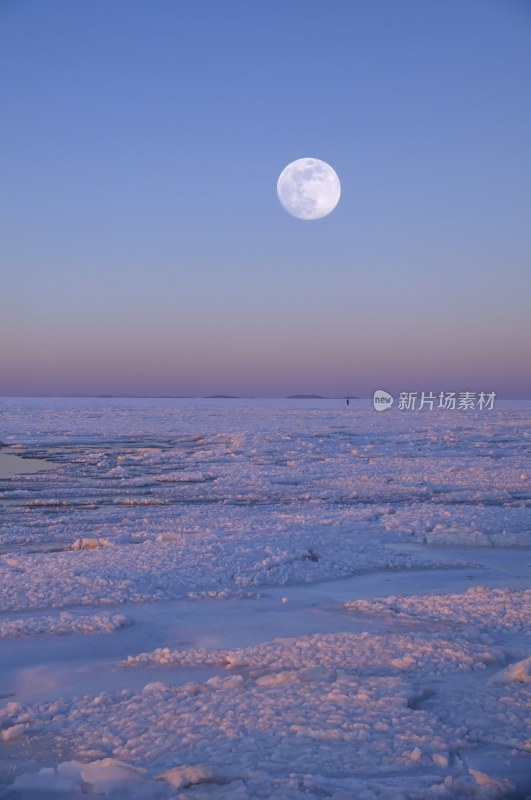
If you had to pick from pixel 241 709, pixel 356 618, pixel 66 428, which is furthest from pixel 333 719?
pixel 66 428

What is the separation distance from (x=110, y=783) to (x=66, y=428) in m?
22.9

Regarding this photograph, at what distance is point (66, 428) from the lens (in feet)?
80.5

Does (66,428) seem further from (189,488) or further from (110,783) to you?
(110,783)

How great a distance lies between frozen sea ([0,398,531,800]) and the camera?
269 cm

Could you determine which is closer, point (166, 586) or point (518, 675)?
point (518, 675)

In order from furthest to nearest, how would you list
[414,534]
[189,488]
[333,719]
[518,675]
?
[189,488] → [414,534] → [518,675] → [333,719]

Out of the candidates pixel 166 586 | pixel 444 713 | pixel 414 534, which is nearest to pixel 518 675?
pixel 444 713

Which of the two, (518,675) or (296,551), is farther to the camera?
(296,551)

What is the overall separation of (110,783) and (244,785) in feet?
1.59

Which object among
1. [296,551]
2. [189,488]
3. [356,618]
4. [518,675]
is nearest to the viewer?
[518,675]

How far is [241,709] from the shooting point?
3168 mm

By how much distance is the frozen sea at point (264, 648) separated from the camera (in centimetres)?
269

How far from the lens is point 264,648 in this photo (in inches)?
155

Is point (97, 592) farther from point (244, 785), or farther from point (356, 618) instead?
point (244, 785)
